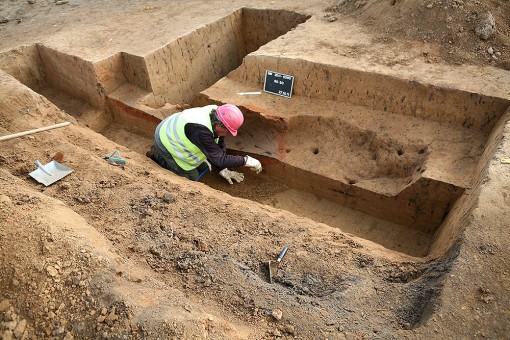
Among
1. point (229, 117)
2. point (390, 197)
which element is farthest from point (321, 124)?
point (229, 117)

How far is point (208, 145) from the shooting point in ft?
14.7

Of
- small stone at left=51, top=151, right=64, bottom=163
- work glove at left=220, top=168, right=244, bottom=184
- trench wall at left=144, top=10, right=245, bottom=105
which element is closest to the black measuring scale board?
work glove at left=220, top=168, right=244, bottom=184

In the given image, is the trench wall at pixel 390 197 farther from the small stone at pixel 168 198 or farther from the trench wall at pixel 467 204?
the small stone at pixel 168 198

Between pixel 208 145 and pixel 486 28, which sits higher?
pixel 486 28

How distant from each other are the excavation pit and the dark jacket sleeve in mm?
705

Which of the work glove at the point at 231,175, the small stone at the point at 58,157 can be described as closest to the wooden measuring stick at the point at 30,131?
the small stone at the point at 58,157

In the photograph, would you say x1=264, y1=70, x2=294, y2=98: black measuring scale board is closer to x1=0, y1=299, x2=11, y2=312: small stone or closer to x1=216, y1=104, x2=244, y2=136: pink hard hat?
x1=216, y1=104, x2=244, y2=136: pink hard hat

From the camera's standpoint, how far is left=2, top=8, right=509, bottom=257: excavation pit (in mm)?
4371

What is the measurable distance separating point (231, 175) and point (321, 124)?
1379 mm

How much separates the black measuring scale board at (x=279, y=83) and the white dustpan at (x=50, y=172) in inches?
113

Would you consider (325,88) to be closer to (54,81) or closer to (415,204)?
(415,204)

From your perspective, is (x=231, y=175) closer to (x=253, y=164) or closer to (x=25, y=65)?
(x=253, y=164)

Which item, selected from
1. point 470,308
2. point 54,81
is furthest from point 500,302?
point 54,81

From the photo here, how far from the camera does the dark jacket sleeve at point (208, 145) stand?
14.3 feet
